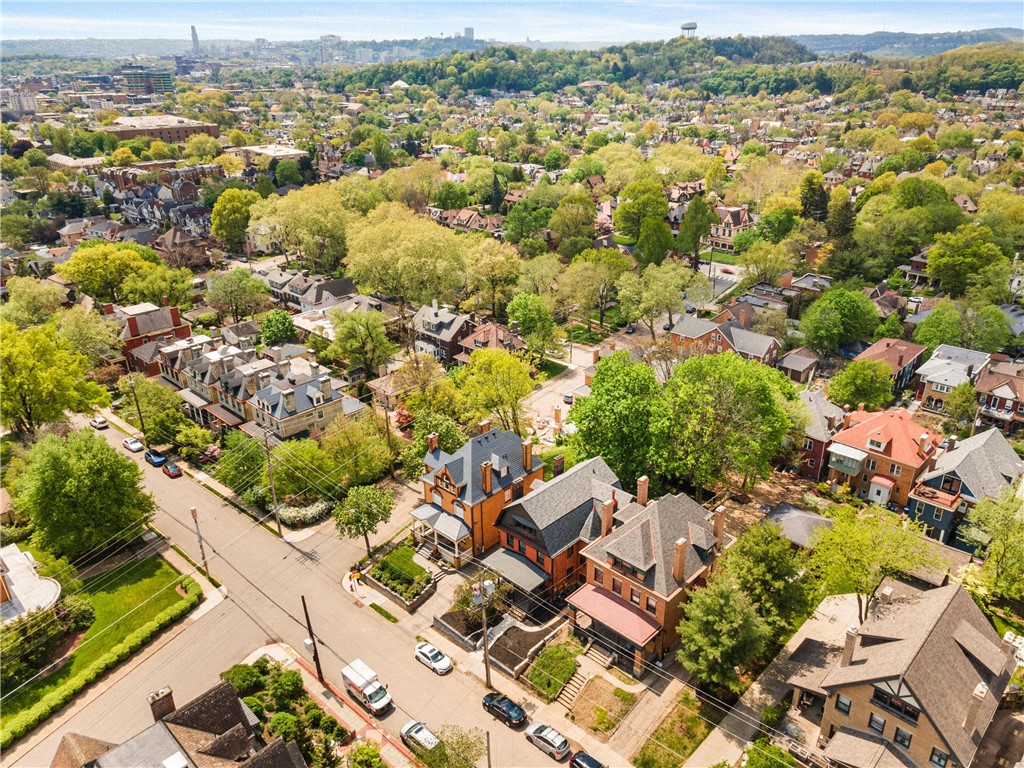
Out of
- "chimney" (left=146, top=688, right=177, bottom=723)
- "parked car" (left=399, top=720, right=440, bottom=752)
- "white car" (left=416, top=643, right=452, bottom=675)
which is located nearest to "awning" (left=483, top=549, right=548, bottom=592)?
"white car" (left=416, top=643, right=452, bottom=675)

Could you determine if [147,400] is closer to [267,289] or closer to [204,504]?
[204,504]

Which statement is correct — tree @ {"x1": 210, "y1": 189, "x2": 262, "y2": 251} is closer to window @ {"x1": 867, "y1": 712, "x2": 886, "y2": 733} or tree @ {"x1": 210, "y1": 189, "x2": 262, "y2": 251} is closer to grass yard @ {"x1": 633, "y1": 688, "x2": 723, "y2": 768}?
grass yard @ {"x1": 633, "y1": 688, "x2": 723, "y2": 768}

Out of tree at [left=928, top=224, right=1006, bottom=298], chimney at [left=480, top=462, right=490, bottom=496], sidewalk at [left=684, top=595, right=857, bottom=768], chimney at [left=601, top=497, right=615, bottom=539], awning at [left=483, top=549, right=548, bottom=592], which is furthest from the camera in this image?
tree at [left=928, top=224, right=1006, bottom=298]

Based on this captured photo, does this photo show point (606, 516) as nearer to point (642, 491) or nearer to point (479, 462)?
point (642, 491)

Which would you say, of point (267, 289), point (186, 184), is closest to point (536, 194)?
point (267, 289)

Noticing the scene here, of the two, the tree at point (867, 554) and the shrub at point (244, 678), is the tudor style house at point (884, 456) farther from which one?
the shrub at point (244, 678)

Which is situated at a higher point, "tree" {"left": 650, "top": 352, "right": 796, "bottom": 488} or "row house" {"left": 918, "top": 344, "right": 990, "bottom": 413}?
"tree" {"left": 650, "top": 352, "right": 796, "bottom": 488}

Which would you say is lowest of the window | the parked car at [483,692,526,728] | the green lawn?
the green lawn
